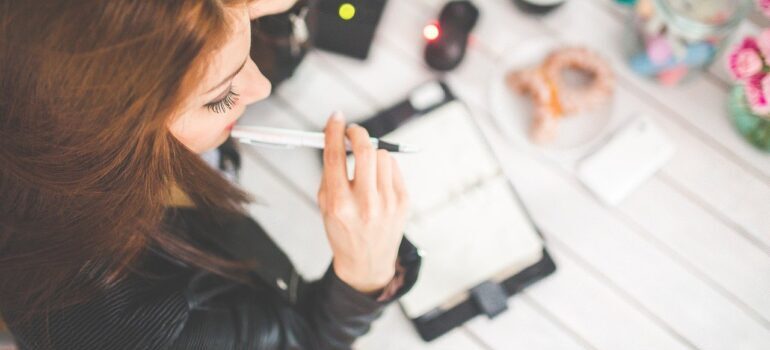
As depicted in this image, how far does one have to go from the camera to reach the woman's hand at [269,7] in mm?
675

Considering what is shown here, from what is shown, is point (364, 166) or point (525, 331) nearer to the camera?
point (364, 166)

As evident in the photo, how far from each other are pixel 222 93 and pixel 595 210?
1.98 feet

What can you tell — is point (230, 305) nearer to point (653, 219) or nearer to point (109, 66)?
point (109, 66)

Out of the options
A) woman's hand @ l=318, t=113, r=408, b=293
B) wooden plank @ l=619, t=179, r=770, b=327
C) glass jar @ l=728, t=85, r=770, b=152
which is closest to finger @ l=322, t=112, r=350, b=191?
woman's hand @ l=318, t=113, r=408, b=293

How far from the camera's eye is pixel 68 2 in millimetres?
401

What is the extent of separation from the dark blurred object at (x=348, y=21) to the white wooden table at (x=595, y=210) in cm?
5

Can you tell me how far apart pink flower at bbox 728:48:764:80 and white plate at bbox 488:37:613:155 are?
0.21m

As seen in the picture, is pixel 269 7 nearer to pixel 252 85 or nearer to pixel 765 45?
pixel 252 85

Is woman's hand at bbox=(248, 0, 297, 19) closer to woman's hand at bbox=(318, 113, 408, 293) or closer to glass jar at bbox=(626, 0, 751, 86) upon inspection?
woman's hand at bbox=(318, 113, 408, 293)

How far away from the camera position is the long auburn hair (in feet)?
1.36

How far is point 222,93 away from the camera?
55 cm

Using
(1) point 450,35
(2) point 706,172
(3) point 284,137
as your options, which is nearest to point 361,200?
(3) point 284,137

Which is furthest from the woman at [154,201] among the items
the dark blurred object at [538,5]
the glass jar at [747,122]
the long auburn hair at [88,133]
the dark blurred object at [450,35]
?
the glass jar at [747,122]

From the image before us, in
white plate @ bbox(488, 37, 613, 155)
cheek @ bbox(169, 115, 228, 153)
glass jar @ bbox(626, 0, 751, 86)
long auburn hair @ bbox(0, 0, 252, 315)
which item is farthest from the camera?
white plate @ bbox(488, 37, 613, 155)
